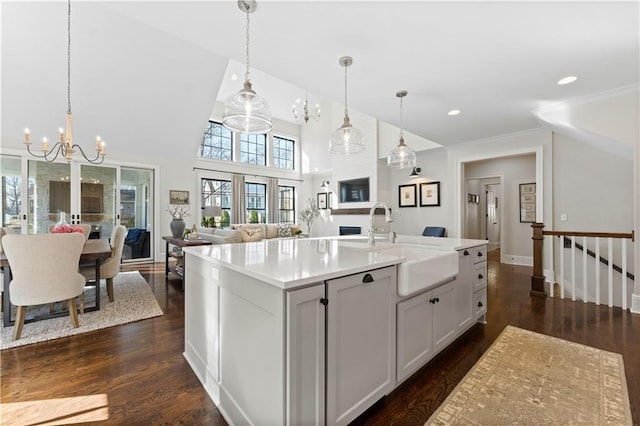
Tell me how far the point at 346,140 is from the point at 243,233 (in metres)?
3.31

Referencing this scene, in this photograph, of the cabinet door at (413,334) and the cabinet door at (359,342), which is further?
the cabinet door at (413,334)

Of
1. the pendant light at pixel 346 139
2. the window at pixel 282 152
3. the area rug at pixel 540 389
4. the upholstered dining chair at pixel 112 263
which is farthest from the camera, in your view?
the window at pixel 282 152

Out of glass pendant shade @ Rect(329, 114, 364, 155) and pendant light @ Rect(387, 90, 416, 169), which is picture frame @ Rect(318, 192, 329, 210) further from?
glass pendant shade @ Rect(329, 114, 364, 155)

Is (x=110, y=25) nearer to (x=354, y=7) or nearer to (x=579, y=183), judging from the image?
(x=354, y=7)

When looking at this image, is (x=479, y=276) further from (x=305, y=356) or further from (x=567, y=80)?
(x=567, y=80)

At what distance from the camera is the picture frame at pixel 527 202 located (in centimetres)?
583

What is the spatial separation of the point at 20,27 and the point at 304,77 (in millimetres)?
4370

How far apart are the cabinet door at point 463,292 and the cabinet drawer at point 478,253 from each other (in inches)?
3.1

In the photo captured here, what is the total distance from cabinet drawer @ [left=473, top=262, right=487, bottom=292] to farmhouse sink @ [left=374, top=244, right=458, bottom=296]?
2.17 ft

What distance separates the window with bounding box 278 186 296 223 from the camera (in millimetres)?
9508

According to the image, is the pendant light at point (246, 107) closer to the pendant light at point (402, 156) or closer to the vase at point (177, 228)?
the pendant light at point (402, 156)

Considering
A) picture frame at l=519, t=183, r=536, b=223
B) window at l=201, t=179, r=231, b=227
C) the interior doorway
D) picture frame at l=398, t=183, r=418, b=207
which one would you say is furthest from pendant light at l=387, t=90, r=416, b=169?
window at l=201, t=179, r=231, b=227

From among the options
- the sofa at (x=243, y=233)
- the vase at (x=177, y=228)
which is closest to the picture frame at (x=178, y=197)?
the sofa at (x=243, y=233)

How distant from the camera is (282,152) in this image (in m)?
9.58
